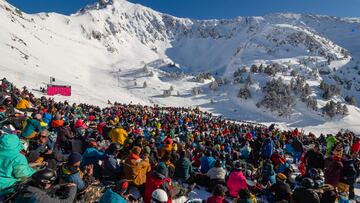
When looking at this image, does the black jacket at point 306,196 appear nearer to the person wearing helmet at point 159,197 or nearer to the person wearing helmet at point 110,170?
the person wearing helmet at point 159,197

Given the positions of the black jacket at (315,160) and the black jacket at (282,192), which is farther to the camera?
the black jacket at (315,160)

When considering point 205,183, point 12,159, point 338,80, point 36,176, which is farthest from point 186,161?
point 338,80

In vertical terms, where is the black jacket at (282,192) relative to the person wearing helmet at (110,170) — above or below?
below

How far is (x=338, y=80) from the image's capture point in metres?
152

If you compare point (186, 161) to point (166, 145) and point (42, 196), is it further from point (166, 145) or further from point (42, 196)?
point (42, 196)

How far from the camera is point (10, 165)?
21.4 ft

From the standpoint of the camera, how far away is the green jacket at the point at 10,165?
6434 millimetres

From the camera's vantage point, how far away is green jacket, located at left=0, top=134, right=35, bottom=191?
6.43 m

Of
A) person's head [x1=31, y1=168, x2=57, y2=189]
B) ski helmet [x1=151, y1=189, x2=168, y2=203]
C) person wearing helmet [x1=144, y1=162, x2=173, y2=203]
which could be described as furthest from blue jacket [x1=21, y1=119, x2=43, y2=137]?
person's head [x1=31, y1=168, x2=57, y2=189]

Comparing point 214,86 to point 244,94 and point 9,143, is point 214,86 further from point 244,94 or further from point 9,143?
point 9,143

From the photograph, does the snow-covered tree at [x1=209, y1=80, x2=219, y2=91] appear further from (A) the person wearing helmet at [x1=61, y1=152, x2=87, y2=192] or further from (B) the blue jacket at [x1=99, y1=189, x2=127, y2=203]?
(B) the blue jacket at [x1=99, y1=189, x2=127, y2=203]

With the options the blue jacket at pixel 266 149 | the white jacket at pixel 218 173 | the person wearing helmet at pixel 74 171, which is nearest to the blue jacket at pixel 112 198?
the person wearing helmet at pixel 74 171

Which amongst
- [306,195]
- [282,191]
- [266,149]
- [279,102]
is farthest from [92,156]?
[279,102]

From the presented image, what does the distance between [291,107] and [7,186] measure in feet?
319
